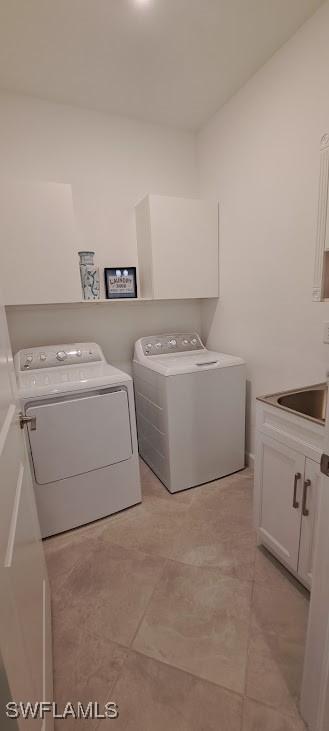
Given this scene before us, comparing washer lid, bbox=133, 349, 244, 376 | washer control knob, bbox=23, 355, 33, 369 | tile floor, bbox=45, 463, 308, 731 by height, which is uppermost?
washer control knob, bbox=23, 355, 33, 369

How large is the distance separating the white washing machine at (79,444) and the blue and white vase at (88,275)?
0.61 metres

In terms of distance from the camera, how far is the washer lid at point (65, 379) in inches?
66.5

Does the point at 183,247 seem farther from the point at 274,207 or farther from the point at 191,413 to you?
the point at 191,413

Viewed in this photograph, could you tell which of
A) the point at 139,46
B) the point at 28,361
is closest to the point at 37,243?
the point at 28,361

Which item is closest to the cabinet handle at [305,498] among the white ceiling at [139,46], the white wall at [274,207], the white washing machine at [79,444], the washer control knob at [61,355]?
the white wall at [274,207]

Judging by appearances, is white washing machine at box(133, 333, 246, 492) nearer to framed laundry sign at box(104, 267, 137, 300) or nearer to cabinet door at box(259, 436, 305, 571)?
framed laundry sign at box(104, 267, 137, 300)

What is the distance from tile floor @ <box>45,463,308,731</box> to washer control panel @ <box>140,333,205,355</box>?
4.04 feet

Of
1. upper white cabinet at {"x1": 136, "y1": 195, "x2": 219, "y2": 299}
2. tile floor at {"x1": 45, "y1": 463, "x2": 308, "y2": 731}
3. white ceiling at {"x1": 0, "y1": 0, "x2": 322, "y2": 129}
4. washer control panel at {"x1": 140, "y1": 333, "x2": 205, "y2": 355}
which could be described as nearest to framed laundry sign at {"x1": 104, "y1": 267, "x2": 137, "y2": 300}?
upper white cabinet at {"x1": 136, "y1": 195, "x2": 219, "y2": 299}

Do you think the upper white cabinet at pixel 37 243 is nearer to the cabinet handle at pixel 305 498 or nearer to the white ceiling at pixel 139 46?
the white ceiling at pixel 139 46

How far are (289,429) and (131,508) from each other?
126 centimetres

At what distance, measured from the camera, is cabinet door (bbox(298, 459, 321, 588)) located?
124cm

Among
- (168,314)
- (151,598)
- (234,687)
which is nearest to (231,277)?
(168,314)

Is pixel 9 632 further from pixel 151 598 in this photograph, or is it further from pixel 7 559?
pixel 151 598

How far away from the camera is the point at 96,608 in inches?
54.8
